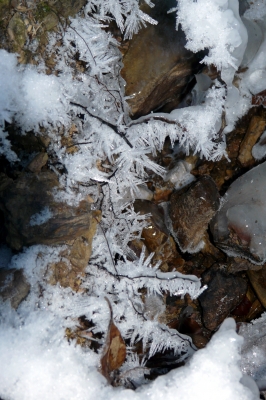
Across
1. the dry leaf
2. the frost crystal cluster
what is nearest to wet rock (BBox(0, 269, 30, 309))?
the frost crystal cluster

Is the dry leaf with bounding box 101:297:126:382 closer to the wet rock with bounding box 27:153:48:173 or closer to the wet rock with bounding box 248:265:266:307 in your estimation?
the wet rock with bounding box 27:153:48:173

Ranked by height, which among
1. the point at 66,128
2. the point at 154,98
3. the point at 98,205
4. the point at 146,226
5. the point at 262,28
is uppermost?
the point at 262,28

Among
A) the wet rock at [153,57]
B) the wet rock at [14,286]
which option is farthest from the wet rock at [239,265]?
the wet rock at [14,286]

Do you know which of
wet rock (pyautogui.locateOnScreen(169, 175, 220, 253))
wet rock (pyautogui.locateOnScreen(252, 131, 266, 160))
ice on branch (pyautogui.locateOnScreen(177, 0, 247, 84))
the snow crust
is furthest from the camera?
wet rock (pyautogui.locateOnScreen(252, 131, 266, 160))

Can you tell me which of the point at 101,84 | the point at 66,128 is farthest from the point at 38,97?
the point at 101,84

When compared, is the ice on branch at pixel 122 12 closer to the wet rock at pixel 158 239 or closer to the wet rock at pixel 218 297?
the wet rock at pixel 158 239

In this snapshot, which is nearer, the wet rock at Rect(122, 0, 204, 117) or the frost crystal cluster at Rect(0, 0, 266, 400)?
the frost crystal cluster at Rect(0, 0, 266, 400)

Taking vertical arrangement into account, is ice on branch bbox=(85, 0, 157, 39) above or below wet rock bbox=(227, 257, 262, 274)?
above

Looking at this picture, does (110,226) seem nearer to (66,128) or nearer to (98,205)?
(98,205)
